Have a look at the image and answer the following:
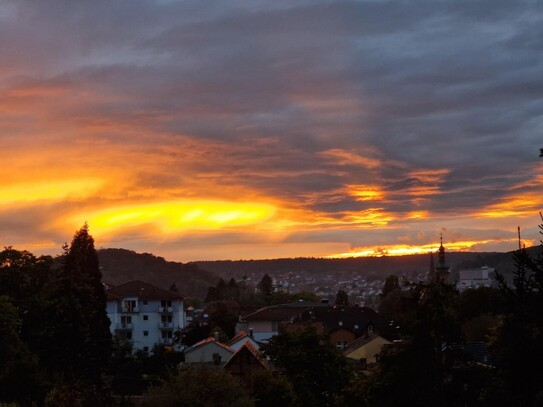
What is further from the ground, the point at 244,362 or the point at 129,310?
the point at 129,310

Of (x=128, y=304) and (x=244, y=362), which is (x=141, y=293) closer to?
(x=128, y=304)

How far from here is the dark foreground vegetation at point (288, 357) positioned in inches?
830

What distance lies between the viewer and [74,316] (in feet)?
A: 192

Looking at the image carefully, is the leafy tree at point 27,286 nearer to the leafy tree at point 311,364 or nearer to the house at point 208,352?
the house at point 208,352

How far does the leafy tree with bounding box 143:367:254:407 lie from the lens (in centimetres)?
4194

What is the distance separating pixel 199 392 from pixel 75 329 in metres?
18.8

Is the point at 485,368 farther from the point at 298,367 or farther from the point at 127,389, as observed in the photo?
the point at 127,389

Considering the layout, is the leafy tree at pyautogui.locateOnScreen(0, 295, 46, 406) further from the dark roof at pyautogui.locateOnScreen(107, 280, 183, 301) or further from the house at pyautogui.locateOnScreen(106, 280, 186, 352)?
the dark roof at pyautogui.locateOnScreen(107, 280, 183, 301)

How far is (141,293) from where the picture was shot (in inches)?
4555

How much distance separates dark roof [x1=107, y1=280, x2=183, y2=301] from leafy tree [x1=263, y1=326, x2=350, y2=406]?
6423 cm

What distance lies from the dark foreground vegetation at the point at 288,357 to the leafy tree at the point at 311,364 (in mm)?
62

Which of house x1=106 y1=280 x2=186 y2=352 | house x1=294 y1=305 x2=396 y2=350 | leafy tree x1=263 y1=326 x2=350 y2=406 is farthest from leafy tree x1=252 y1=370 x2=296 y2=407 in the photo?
house x1=106 y1=280 x2=186 y2=352

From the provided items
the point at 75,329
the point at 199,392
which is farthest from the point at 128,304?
the point at 199,392

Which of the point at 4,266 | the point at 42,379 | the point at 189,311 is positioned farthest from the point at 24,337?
the point at 189,311
